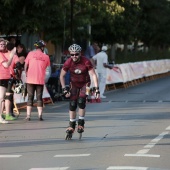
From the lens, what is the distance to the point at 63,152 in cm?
1091

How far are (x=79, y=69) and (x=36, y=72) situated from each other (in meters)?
3.26

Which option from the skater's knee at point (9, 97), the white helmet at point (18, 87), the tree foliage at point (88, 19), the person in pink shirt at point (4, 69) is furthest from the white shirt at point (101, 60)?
the person in pink shirt at point (4, 69)

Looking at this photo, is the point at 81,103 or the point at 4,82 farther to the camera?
the point at 4,82

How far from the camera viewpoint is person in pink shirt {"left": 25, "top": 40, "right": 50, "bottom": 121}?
15719mm

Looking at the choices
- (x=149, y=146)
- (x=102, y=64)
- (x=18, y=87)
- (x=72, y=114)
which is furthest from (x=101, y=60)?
Answer: (x=149, y=146)

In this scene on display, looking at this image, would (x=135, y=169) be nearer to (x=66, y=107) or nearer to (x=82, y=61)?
Result: (x=82, y=61)

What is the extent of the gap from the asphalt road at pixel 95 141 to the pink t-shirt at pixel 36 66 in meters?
1.03

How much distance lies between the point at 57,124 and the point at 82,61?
2842 millimetres

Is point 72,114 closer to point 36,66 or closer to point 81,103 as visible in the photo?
point 81,103

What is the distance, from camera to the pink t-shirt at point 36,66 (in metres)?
15.7

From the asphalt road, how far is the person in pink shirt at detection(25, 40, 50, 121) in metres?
0.48

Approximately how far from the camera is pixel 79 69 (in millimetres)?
12641

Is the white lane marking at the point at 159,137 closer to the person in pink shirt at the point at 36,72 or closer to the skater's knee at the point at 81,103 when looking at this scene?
the skater's knee at the point at 81,103

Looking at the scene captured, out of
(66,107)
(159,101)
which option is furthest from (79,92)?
Result: (159,101)
